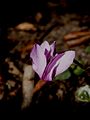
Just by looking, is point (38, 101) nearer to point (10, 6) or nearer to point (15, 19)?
point (15, 19)

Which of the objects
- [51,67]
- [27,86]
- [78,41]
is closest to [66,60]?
[51,67]

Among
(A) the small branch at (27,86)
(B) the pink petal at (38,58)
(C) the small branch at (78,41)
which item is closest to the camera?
(B) the pink petal at (38,58)

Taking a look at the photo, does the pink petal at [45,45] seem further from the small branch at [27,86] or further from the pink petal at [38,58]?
the small branch at [27,86]

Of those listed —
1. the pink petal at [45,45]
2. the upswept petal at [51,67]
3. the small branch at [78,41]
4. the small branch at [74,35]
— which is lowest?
the upswept petal at [51,67]

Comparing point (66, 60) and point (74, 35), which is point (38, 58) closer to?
point (66, 60)

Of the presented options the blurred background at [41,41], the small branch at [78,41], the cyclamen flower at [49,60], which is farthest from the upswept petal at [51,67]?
the small branch at [78,41]

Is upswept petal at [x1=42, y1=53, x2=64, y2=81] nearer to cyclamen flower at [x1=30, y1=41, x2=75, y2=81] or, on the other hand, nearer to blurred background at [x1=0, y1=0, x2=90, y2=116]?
cyclamen flower at [x1=30, y1=41, x2=75, y2=81]

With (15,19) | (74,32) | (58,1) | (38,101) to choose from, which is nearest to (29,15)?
(15,19)

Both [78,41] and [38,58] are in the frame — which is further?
[78,41]
